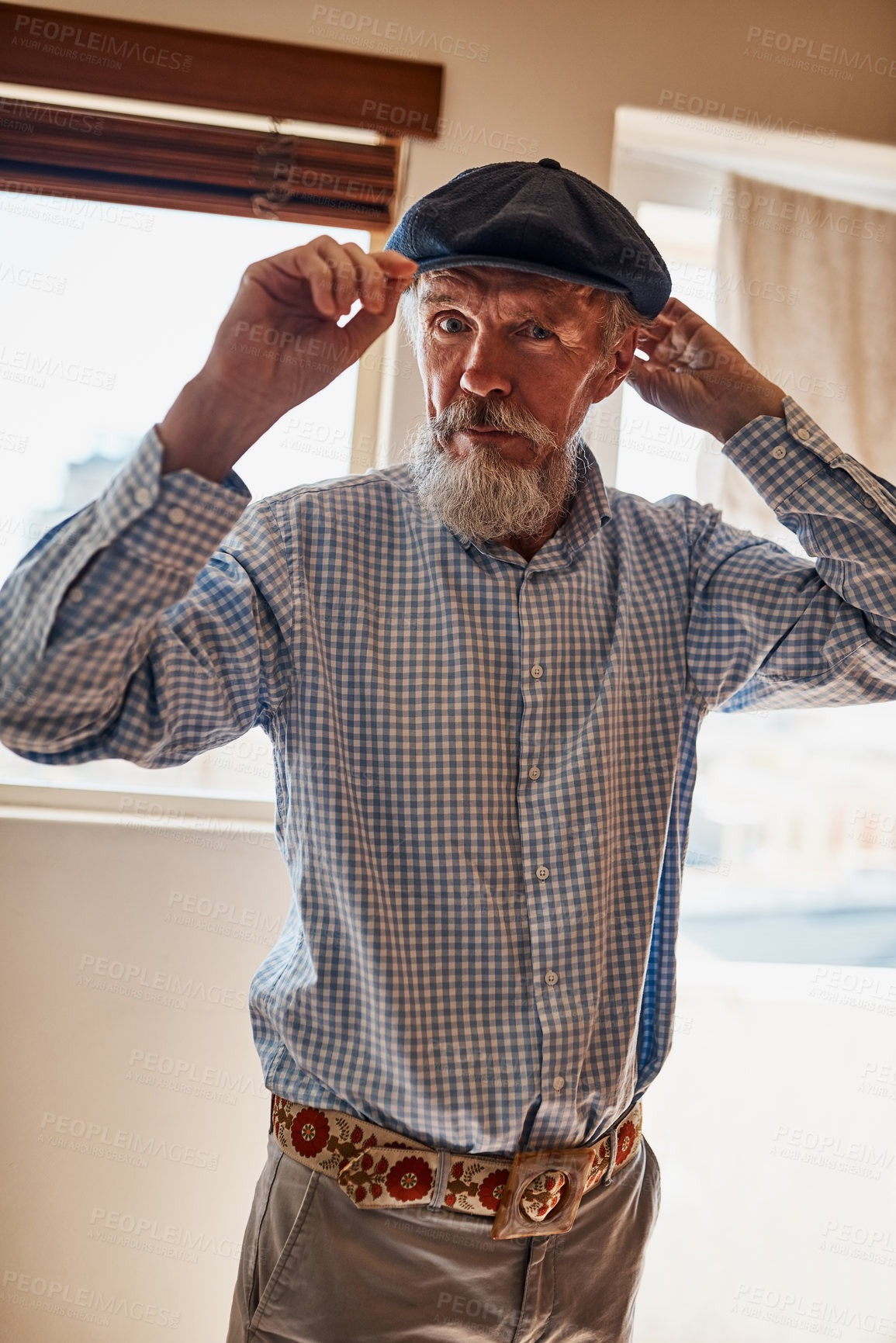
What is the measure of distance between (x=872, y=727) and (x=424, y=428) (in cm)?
140

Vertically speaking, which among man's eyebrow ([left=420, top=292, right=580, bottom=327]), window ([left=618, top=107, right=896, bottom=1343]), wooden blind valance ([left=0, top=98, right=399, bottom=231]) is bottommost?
window ([left=618, top=107, right=896, bottom=1343])

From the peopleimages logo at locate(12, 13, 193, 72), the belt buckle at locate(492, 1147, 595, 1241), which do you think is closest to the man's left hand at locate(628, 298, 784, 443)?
the belt buckle at locate(492, 1147, 595, 1241)

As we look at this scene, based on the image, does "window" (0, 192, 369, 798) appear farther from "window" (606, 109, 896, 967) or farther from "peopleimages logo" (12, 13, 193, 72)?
"window" (606, 109, 896, 967)

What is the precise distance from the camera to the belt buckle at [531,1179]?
3.44 ft

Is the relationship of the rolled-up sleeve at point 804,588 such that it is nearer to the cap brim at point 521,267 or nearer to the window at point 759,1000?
the cap brim at point 521,267

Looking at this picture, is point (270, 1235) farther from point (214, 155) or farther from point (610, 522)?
point (214, 155)

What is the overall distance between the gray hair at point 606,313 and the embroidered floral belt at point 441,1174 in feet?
3.24

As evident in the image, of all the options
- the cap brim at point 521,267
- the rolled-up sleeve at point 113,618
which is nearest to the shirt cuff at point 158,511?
the rolled-up sleeve at point 113,618

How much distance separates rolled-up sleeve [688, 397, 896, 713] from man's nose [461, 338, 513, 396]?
0.31 meters

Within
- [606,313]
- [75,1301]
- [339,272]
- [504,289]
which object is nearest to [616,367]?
[606,313]

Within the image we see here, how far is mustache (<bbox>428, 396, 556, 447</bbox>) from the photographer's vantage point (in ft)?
3.86

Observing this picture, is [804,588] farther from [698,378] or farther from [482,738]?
[482,738]

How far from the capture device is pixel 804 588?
48.4 inches

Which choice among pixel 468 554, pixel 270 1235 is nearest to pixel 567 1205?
pixel 270 1235
